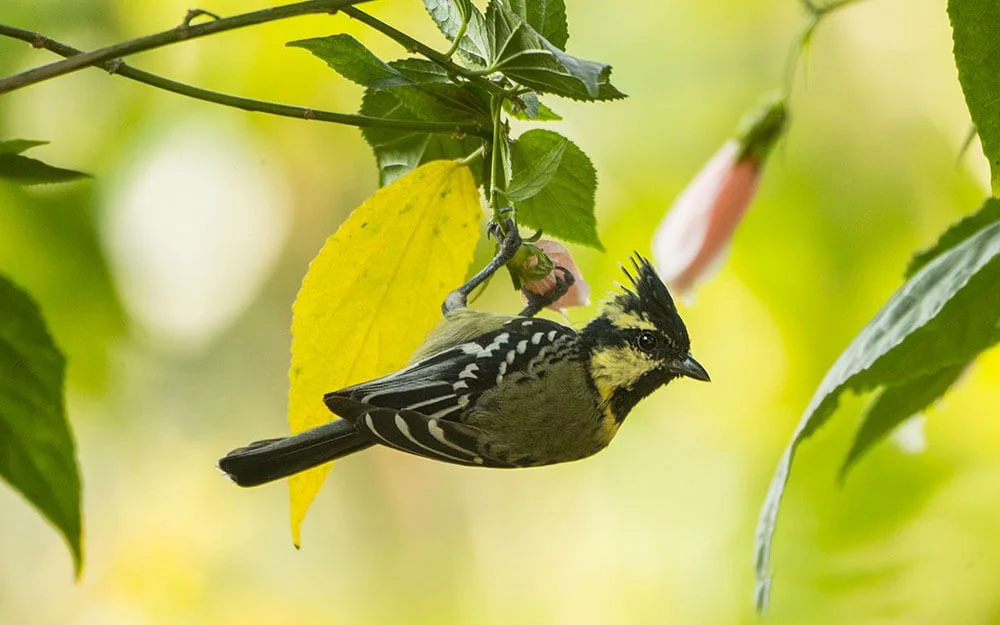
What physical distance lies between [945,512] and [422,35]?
124 centimetres

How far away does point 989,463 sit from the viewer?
1894 mm

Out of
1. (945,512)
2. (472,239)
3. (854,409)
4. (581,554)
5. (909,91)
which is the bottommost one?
(581,554)

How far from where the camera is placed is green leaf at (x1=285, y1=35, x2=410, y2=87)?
675mm

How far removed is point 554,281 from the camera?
919 millimetres

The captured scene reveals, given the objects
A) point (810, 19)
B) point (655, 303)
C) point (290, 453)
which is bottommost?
point (290, 453)

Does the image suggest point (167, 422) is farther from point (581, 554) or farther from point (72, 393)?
point (581, 554)

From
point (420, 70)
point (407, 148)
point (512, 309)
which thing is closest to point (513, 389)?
point (407, 148)

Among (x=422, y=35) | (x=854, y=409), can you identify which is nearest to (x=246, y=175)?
(x=422, y=35)

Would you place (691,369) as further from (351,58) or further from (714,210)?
(351,58)

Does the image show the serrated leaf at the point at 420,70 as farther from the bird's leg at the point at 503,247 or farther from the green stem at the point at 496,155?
the bird's leg at the point at 503,247

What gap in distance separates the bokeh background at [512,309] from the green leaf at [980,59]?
121cm

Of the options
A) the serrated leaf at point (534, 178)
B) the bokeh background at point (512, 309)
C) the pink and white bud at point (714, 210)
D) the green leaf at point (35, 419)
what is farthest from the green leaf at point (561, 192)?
the bokeh background at point (512, 309)

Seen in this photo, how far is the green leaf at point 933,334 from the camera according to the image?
749 mm

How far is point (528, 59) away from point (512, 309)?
1.58 metres
